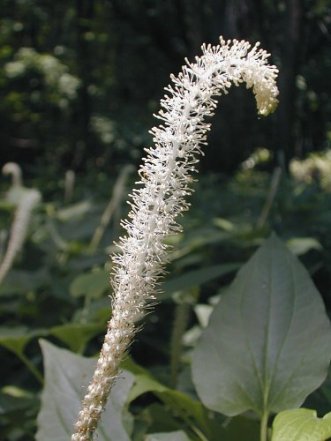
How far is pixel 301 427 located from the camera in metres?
1.10

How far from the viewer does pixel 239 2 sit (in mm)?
7203

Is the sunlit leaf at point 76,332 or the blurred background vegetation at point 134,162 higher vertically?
the blurred background vegetation at point 134,162

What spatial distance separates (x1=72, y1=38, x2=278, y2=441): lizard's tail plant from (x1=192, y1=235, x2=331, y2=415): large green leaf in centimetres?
49

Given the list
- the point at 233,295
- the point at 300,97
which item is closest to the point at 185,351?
the point at 233,295

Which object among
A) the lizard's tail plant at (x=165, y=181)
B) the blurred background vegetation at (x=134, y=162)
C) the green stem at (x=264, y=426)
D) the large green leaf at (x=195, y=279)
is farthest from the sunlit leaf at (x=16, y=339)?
the lizard's tail plant at (x=165, y=181)

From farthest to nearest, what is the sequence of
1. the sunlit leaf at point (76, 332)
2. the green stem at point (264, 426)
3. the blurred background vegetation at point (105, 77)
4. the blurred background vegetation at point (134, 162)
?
1. the blurred background vegetation at point (105, 77)
2. the blurred background vegetation at point (134, 162)
3. the sunlit leaf at point (76, 332)
4. the green stem at point (264, 426)

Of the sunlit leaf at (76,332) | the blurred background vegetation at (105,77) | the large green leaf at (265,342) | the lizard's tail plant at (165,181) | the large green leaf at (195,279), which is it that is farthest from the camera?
the blurred background vegetation at (105,77)

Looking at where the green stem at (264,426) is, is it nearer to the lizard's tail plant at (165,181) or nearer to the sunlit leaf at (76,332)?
the lizard's tail plant at (165,181)

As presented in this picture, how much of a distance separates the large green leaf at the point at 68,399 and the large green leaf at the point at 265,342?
6.9 inches

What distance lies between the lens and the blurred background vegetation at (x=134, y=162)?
245 centimetres

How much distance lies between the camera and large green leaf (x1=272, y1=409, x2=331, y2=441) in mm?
1073

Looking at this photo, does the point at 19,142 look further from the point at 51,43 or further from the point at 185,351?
the point at 185,351

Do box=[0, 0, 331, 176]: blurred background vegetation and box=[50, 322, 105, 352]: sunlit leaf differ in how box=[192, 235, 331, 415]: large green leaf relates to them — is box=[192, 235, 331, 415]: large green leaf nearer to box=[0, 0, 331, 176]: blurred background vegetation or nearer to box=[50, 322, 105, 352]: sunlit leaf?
box=[50, 322, 105, 352]: sunlit leaf

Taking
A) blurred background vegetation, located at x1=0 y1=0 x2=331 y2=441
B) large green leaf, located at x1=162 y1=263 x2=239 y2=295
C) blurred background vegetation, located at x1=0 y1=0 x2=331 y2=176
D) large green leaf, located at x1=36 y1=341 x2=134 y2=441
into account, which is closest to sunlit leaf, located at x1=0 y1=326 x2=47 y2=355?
blurred background vegetation, located at x1=0 y1=0 x2=331 y2=441
